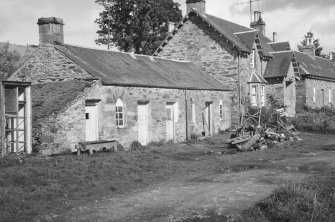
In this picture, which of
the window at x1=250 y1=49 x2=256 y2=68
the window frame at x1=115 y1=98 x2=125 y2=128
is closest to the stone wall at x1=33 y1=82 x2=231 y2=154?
the window frame at x1=115 y1=98 x2=125 y2=128

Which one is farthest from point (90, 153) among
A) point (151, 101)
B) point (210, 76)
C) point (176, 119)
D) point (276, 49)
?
point (276, 49)

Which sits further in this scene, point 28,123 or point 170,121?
point 170,121

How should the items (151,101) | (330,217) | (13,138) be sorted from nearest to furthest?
(330,217), (13,138), (151,101)

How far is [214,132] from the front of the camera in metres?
30.1

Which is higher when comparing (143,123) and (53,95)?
(53,95)

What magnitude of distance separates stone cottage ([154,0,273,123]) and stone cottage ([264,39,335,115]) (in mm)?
2152

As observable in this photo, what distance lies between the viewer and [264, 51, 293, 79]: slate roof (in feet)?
124

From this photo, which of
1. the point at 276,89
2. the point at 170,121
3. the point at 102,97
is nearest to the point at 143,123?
the point at 170,121

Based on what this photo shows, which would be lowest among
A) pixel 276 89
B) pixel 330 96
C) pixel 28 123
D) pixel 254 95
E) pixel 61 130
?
pixel 61 130

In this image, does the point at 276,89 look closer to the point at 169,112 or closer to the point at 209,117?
the point at 209,117

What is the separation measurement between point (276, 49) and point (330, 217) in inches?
1516

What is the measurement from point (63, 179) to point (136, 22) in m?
37.2

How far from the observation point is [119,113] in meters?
21.8

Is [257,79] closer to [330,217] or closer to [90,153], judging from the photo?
[90,153]
